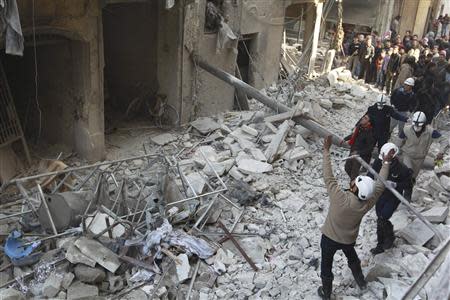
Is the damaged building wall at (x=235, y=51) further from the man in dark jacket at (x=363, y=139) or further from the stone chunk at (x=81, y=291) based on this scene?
the stone chunk at (x=81, y=291)

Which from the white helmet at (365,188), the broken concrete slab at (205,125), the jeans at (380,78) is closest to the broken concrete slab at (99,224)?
the white helmet at (365,188)

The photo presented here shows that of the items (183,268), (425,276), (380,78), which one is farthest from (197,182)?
(380,78)

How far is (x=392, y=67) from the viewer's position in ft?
46.2

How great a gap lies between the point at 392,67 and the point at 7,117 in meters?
10.5

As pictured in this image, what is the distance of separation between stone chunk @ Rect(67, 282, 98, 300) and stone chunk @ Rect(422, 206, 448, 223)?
467 centimetres

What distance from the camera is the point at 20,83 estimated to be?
10.9m

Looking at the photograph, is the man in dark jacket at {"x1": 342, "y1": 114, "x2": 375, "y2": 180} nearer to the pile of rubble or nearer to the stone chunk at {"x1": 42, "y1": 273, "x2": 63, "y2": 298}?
the pile of rubble

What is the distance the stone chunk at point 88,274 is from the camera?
6.09 meters

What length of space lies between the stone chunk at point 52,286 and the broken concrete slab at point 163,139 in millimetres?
5306

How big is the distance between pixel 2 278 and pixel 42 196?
1168 mm

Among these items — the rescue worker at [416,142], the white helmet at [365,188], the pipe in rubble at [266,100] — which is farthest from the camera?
the pipe in rubble at [266,100]

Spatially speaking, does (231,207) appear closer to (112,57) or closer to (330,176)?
(330,176)

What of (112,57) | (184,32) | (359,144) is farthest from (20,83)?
(359,144)

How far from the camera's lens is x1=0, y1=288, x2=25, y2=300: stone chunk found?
556 centimetres
